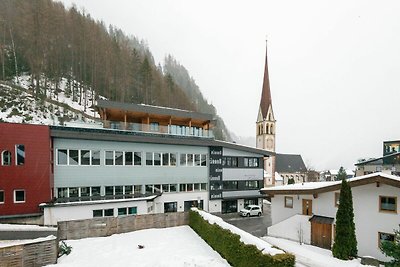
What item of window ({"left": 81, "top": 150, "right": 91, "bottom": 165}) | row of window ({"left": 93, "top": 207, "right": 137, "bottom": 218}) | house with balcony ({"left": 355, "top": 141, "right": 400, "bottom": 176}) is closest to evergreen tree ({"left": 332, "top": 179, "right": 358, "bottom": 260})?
row of window ({"left": 93, "top": 207, "right": 137, "bottom": 218})

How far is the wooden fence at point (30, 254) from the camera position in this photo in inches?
439

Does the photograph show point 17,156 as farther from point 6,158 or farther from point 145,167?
point 145,167

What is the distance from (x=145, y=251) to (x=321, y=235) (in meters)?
13.9

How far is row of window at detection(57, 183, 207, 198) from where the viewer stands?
22141 millimetres

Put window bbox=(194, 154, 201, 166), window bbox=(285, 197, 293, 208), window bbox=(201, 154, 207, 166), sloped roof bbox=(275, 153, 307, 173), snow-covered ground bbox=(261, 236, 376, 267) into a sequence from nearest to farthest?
snow-covered ground bbox=(261, 236, 376, 267) < window bbox=(285, 197, 293, 208) < window bbox=(194, 154, 201, 166) < window bbox=(201, 154, 207, 166) < sloped roof bbox=(275, 153, 307, 173)

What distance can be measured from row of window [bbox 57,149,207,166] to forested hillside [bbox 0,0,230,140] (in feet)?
112

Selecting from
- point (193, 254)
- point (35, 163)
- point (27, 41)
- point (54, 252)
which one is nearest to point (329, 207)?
point (193, 254)

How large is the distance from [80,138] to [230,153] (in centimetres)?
1832

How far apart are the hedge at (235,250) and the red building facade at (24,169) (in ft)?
41.0

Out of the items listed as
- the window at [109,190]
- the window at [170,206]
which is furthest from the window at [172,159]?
the window at [109,190]

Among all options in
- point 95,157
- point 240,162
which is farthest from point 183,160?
point 95,157

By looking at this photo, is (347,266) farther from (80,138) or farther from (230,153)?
(80,138)

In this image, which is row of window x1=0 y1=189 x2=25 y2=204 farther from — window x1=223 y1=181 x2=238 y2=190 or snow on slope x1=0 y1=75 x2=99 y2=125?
window x1=223 y1=181 x2=238 y2=190

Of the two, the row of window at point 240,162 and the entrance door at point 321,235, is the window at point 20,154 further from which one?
the entrance door at point 321,235
